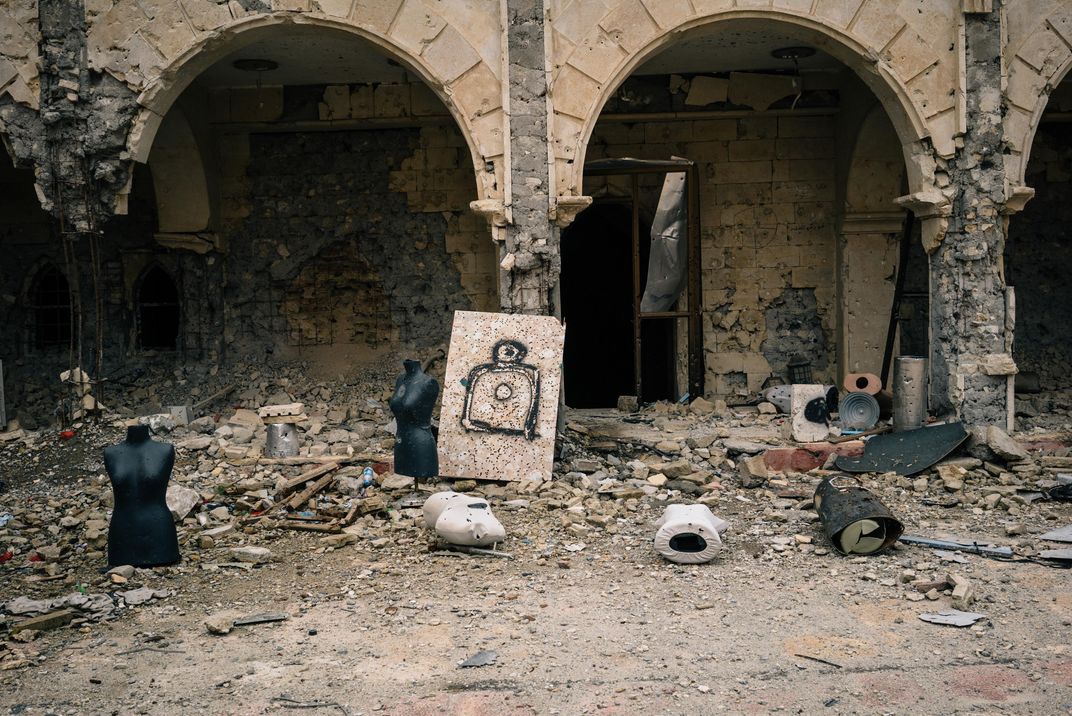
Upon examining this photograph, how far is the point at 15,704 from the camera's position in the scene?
4910mm

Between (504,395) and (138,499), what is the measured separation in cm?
315

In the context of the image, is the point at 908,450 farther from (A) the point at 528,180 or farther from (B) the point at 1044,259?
(B) the point at 1044,259

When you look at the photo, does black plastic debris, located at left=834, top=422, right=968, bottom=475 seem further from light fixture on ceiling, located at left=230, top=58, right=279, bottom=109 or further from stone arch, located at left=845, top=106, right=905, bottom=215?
light fixture on ceiling, located at left=230, top=58, right=279, bottom=109

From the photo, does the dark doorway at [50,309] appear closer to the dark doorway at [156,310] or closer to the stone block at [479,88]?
the dark doorway at [156,310]

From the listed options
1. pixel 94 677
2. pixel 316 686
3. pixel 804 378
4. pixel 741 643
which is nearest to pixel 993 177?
pixel 804 378

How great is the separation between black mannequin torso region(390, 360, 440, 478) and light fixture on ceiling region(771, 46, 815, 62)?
5.28 m

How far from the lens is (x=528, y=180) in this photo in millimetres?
9203

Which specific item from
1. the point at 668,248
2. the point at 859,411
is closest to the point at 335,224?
the point at 668,248

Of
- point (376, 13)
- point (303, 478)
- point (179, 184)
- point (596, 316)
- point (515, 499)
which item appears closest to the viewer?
point (515, 499)

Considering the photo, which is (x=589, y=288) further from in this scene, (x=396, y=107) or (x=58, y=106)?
(x=58, y=106)

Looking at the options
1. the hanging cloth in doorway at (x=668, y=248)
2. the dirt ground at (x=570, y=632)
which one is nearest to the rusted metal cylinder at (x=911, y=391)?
the dirt ground at (x=570, y=632)

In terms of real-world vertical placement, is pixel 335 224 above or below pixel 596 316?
above

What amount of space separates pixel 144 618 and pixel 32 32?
18.8 feet

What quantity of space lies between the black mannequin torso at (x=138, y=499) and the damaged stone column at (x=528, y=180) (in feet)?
11.9
